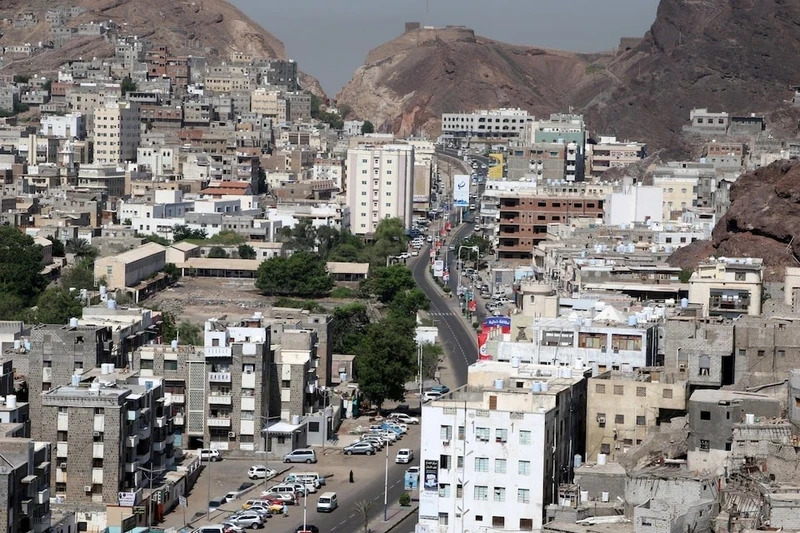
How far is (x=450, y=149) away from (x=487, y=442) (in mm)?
135614

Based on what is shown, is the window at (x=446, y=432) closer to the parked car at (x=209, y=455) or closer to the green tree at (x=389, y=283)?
the parked car at (x=209, y=455)

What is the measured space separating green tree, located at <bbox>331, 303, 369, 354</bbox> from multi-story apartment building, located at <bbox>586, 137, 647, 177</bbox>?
6334 cm

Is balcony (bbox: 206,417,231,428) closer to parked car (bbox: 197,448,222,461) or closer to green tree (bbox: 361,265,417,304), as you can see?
parked car (bbox: 197,448,222,461)

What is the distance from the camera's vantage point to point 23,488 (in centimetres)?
4231

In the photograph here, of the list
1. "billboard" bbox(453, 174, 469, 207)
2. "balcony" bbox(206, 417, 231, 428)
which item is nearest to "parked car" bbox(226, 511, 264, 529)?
"balcony" bbox(206, 417, 231, 428)

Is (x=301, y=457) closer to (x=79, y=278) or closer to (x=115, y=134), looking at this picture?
(x=79, y=278)

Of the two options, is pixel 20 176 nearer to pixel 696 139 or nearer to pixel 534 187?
pixel 534 187

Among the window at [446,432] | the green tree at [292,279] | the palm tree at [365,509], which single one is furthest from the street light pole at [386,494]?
the green tree at [292,279]

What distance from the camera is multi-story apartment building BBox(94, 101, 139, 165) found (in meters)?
144

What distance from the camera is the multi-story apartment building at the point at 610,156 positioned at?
Answer: 143100 millimetres

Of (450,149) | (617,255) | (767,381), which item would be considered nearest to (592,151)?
(450,149)

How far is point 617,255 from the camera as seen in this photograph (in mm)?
76438

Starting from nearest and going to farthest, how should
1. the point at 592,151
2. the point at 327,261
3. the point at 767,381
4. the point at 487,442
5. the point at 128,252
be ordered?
the point at 487,442 → the point at 767,381 → the point at 128,252 → the point at 327,261 → the point at 592,151

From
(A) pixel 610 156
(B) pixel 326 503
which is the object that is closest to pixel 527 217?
(A) pixel 610 156
